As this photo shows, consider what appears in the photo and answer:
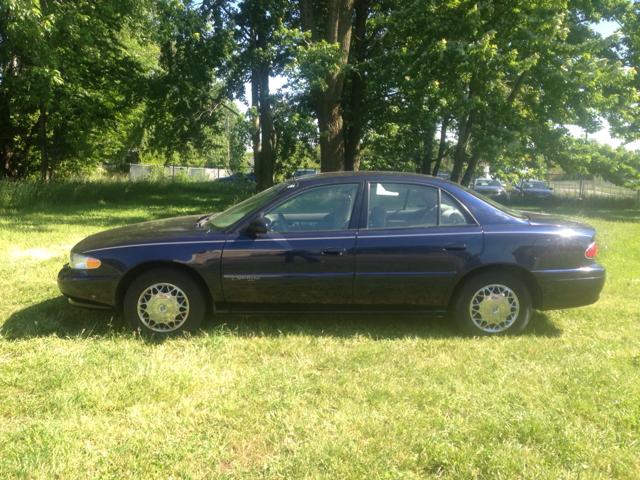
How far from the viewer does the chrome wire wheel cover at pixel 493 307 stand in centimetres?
467

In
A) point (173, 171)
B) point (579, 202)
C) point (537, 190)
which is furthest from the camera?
point (173, 171)

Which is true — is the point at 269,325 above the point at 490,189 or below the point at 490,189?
below

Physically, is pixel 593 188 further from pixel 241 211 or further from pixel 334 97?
pixel 241 211

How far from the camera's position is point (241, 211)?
16.4ft

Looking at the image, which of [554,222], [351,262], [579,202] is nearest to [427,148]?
[579,202]

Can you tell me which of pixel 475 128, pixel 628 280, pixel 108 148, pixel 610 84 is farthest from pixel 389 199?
pixel 108 148

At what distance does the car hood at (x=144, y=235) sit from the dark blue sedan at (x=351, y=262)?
1.1 inches

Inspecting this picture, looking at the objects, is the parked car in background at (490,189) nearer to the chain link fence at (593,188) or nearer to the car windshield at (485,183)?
the car windshield at (485,183)

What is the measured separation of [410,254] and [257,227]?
55.7 inches

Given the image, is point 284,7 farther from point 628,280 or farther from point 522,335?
point 522,335

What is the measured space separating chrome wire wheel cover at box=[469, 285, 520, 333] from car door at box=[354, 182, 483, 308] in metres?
0.33

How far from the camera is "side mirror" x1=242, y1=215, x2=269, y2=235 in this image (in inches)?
177

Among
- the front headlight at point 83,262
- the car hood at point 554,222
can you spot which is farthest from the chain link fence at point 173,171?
the car hood at point 554,222

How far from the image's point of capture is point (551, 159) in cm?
1598
